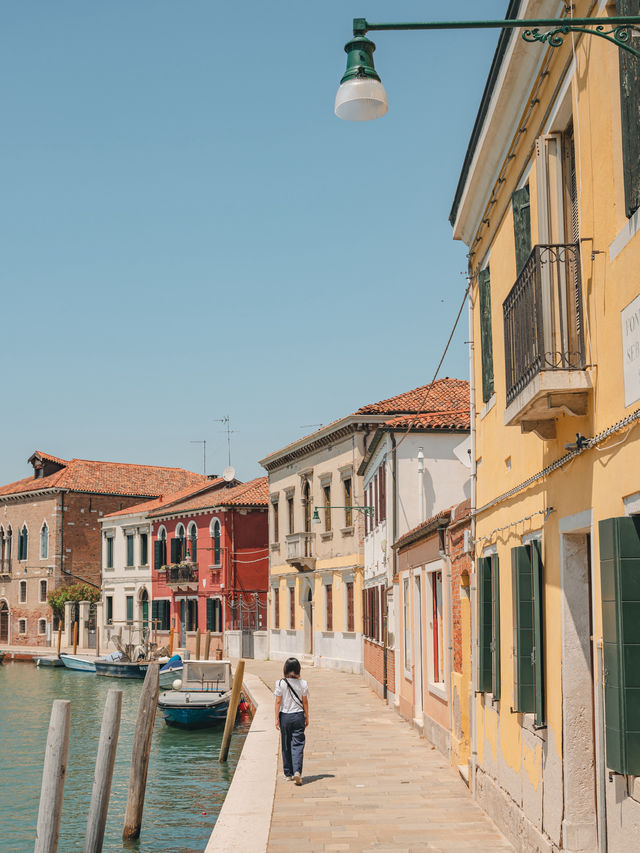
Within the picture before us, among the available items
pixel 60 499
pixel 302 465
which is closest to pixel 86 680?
pixel 302 465

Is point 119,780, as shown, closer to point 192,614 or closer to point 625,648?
point 625,648

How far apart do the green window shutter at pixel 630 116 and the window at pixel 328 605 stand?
29713 millimetres

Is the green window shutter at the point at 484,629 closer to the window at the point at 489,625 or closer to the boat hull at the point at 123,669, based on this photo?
the window at the point at 489,625

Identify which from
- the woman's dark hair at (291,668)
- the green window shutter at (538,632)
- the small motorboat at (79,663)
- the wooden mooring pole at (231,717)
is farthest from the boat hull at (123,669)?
the green window shutter at (538,632)

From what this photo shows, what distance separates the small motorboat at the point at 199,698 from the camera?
75.9 ft

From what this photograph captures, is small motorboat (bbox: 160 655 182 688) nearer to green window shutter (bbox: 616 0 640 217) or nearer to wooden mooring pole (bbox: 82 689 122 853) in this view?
wooden mooring pole (bbox: 82 689 122 853)

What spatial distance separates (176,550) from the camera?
154 ft

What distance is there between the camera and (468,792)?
35.7 feet

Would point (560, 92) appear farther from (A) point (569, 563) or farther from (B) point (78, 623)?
(B) point (78, 623)

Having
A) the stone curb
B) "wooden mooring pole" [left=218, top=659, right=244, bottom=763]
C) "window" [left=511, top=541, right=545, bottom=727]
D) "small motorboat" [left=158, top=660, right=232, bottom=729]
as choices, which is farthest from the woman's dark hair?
"small motorboat" [left=158, top=660, right=232, bottom=729]

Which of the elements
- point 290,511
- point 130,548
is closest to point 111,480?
point 130,548

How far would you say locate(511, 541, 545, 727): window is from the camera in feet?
24.2

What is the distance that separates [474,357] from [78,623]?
155 feet

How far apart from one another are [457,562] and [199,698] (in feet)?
43.8
